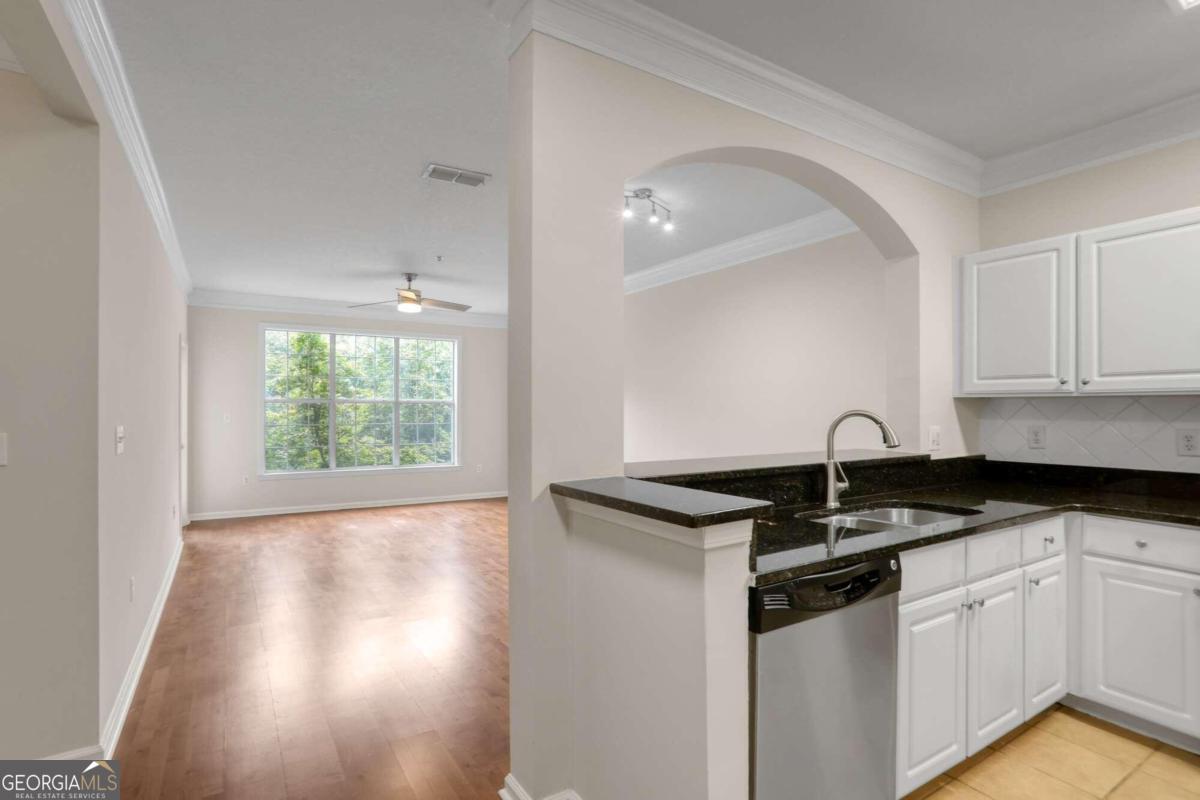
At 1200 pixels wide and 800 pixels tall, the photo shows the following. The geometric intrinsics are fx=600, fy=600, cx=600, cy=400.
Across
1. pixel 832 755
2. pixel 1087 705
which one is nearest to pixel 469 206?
pixel 832 755

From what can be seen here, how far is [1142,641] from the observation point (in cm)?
→ 224

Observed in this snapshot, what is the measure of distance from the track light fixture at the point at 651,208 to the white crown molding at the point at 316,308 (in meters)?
4.50

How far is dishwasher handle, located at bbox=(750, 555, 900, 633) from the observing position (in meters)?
1.44

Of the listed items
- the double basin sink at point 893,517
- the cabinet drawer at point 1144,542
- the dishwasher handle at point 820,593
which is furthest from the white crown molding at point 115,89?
the cabinet drawer at point 1144,542

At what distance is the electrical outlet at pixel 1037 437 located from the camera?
3.03 m

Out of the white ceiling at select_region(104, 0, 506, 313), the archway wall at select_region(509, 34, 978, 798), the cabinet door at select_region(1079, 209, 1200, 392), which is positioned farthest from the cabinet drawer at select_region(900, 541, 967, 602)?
the white ceiling at select_region(104, 0, 506, 313)

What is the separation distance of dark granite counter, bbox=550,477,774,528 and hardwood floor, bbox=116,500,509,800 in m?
1.14

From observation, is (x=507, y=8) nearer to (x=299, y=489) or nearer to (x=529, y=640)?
(x=529, y=640)

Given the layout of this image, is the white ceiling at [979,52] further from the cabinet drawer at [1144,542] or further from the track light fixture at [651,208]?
the cabinet drawer at [1144,542]

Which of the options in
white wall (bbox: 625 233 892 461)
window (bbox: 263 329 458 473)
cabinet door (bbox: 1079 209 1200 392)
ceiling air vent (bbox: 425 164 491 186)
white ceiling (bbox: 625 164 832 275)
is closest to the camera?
cabinet door (bbox: 1079 209 1200 392)

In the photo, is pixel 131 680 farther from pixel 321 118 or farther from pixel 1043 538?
pixel 1043 538

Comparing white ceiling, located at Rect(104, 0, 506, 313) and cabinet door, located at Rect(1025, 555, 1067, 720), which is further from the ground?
white ceiling, located at Rect(104, 0, 506, 313)

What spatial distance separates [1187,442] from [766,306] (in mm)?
2625

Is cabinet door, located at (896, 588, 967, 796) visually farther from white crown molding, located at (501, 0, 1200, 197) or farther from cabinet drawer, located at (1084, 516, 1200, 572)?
white crown molding, located at (501, 0, 1200, 197)
